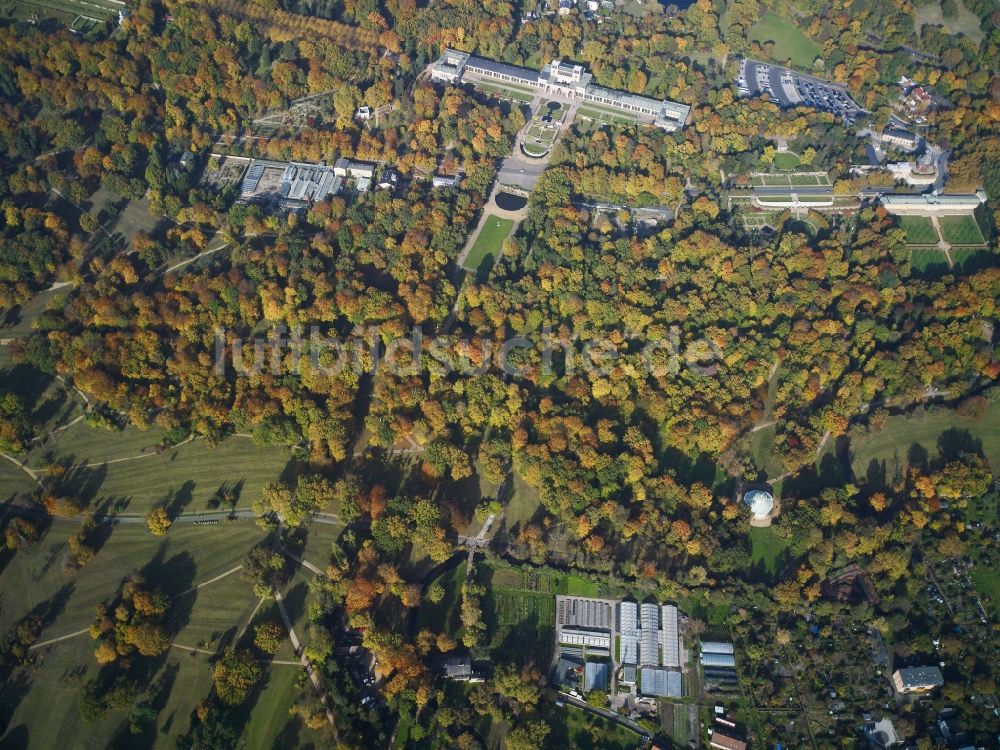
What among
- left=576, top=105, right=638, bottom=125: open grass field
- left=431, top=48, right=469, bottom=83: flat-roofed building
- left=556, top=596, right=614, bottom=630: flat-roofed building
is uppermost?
left=431, top=48, right=469, bottom=83: flat-roofed building

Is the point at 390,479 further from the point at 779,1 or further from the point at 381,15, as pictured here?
the point at 779,1

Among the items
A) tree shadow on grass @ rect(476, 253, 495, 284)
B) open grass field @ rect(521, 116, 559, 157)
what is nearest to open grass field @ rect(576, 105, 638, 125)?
open grass field @ rect(521, 116, 559, 157)

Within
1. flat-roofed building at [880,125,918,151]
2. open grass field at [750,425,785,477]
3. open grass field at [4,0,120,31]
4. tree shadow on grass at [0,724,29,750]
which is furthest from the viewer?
open grass field at [4,0,120,31]

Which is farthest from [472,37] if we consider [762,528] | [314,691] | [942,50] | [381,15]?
[314,691]

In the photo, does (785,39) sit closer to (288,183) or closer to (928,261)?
(928,261)

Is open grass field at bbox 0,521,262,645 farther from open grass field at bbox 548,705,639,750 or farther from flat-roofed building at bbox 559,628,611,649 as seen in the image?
open grass field at bbox 548,705,639,750

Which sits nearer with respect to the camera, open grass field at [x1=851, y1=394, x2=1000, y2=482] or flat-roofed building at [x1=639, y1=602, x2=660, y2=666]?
flat-roofed building at [x1=639, y1=602, x2=660, y2=666]

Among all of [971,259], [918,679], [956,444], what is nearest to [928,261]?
[971,259]
